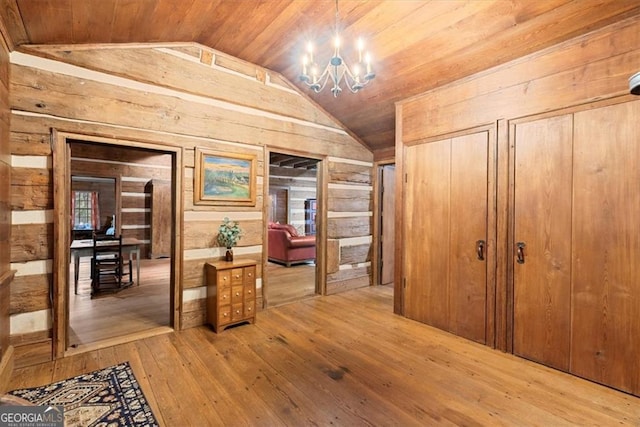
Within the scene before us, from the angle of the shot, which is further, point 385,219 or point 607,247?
point 385,219

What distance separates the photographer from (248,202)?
385 cm

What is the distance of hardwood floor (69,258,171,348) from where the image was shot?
3.21 metres

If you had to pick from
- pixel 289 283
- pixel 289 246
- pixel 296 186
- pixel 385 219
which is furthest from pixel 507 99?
pixel 296 186

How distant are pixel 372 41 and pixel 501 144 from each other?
1.65 meters

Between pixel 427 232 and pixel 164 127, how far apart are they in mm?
3177

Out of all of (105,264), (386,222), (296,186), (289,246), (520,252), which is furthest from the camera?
(296,186)

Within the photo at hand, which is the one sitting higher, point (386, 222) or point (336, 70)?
point (336, 70)

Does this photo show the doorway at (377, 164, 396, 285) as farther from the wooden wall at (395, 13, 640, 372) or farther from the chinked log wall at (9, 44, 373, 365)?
the wooden wall at (395, 13, 640, 372)

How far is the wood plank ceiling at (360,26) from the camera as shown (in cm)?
233

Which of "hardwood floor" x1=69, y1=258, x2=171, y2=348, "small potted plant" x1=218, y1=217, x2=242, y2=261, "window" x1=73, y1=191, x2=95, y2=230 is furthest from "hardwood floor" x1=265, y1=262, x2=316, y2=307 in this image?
"window" x1=73, y1=191, x2=95, y2=230

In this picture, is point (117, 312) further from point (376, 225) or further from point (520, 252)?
point (520, 252)

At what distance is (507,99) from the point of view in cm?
292

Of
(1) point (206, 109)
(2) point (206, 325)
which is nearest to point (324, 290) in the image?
(2) point (206, 325)

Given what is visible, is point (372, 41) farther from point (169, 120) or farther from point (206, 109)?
point (169, 120)
